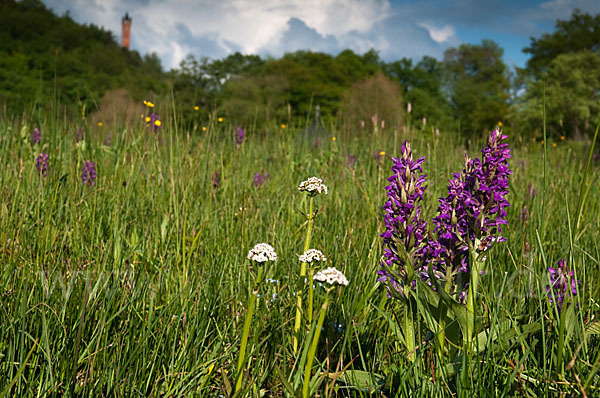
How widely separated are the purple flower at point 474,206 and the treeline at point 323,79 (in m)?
17.3

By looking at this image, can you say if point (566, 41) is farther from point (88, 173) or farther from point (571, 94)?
point (88, 173)

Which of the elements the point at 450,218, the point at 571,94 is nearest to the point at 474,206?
the point at 450,218

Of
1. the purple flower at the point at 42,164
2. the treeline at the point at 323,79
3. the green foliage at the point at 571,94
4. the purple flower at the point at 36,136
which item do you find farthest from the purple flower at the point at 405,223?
Result: the green foliage at the point at 571,94

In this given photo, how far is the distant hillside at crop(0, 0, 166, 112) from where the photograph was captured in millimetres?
28500

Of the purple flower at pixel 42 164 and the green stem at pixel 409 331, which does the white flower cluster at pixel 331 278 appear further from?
the purple flower at pixel 42 164

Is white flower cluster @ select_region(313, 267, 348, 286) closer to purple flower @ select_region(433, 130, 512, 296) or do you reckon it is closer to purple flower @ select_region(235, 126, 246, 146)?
purple flower @ select_region(433, 130, 512, 296)

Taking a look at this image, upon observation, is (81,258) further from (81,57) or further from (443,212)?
(81,57)

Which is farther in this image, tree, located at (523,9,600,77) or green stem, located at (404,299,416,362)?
tree, located at (523,9,600,77)

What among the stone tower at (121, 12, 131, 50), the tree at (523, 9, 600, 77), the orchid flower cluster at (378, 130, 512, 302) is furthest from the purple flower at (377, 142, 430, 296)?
the stone tower at (121, 12, 131, 50)

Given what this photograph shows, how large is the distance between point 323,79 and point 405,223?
1757 inches

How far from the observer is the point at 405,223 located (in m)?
1.21

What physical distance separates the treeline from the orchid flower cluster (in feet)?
56.6

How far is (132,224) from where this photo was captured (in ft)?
8.75

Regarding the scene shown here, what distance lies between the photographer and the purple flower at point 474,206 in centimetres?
119
